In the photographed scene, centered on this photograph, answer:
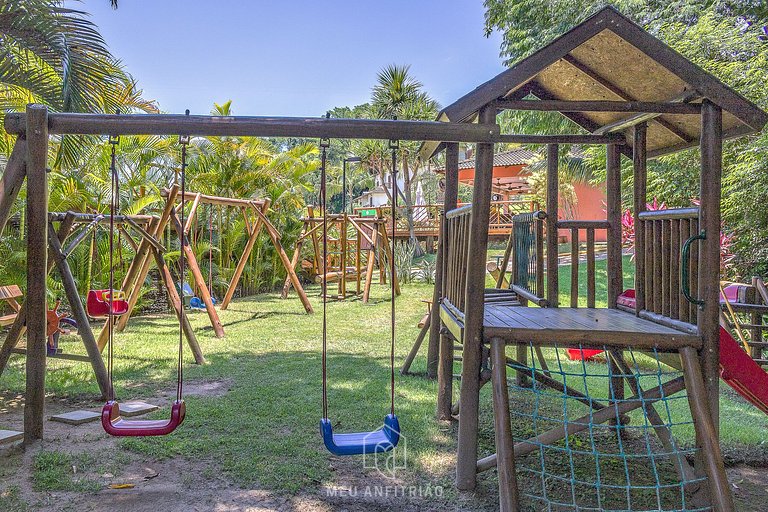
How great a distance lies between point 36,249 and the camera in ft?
11.3

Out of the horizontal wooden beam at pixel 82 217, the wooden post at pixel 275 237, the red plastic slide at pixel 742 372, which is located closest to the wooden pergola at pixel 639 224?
the red plastic slide at pixel 742 372

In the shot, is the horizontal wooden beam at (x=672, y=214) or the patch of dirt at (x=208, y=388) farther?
the patch of dirt at (x=208, y=388)

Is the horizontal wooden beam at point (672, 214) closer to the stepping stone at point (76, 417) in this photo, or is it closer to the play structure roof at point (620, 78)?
the play structure roof at point (620, 78)

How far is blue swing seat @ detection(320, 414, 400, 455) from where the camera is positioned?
2.91 meters

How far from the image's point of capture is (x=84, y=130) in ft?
10.7

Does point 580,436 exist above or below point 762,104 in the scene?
below

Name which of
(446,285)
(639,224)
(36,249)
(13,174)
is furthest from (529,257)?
(13,174)

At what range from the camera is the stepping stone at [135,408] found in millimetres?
4301

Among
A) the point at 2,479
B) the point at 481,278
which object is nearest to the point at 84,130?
the point at 2,479

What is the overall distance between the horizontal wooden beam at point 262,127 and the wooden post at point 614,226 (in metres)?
1.71

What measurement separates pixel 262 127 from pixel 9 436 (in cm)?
266

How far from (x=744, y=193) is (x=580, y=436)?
22.7 ft

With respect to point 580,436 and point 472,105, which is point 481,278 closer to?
point 472,105

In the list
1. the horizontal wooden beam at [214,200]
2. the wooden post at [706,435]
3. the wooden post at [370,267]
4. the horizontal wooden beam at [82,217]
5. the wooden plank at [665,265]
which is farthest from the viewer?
the wooden post at [370,267]
